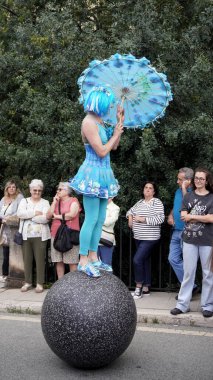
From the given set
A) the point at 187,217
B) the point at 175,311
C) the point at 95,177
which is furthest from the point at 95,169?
the point at 175,311

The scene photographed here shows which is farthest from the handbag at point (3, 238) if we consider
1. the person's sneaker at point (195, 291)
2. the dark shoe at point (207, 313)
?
the dark shoe at point (207, 313)

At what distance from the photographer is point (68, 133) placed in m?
9.03

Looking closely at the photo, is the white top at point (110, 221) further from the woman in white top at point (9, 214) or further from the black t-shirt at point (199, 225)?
the woman in white top at point (9, 214)

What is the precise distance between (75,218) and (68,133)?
152cm

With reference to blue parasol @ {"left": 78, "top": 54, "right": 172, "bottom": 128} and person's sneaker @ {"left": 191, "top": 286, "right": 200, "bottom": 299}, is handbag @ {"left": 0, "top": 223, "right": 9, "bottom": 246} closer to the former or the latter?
person's sneaker @ {"left": 191, "top": 286, "right": 200, "bottom": 299}

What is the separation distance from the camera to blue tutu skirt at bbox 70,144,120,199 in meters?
5.25

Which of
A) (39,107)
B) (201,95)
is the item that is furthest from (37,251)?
(201,95)

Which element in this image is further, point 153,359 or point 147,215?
point 147,215

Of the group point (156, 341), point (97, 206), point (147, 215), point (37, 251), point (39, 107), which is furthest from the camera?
point (39, 107)

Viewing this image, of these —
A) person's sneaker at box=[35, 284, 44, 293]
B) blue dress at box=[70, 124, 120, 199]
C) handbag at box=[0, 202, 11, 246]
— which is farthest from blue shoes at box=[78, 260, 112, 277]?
handbag at box=[0, 202, 11, 246]

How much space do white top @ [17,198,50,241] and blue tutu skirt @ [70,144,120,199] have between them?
3371mm

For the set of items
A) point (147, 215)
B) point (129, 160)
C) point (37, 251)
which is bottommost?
point (37, 251)

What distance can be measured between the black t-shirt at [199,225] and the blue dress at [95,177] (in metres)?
2.14

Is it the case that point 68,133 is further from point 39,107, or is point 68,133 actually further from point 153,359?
point 153,359
